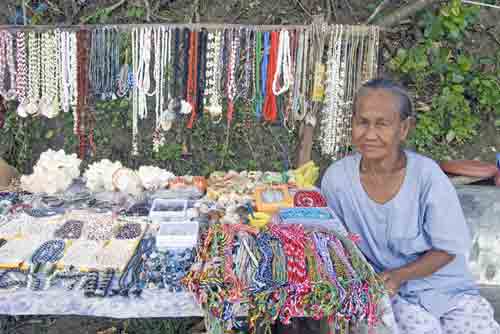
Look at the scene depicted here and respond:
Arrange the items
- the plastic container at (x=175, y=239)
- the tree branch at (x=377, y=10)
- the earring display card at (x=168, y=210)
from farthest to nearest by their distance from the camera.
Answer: the tree branch at (x=377, y=10) < the earring display card at (x=168, y=210) < the plastic container at (x=175, y=239)

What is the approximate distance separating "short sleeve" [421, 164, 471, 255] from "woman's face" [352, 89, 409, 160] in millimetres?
302

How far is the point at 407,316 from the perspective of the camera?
6.97 feet

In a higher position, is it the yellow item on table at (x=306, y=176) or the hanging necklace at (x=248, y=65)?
the hanging necklace at (x=248, y=65)

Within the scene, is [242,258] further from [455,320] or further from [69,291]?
[455,320]

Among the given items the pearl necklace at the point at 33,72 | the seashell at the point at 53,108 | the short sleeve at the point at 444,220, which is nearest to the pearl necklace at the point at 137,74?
the seashell at the point at 53,108

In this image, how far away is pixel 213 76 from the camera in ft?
13.4

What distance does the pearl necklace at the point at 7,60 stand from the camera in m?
3.97

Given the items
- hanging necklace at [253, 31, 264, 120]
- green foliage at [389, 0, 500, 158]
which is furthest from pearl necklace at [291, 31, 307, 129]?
green foliage at [389, 0, 500, 158]

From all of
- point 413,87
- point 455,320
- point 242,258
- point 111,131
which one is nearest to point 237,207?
point 242,258

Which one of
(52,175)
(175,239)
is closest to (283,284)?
(175,239)

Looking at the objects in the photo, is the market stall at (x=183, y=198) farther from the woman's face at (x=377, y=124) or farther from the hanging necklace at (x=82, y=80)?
the woman's face at (x=377, y=124)

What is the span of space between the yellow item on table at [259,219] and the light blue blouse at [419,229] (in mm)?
510

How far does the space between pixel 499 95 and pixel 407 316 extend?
3.58 metres

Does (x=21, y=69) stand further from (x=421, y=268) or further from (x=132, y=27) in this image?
(x=421, y=268)
